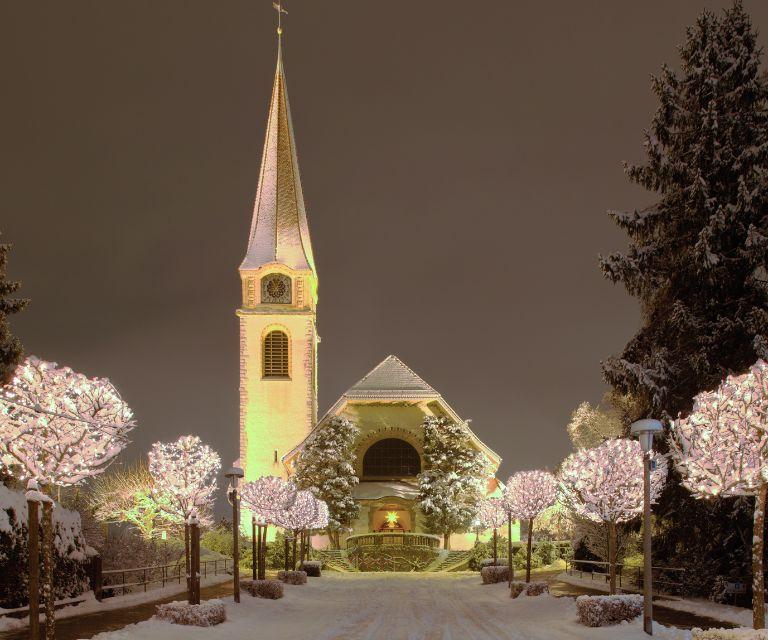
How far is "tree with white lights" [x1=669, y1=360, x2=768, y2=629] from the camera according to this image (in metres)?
13.1

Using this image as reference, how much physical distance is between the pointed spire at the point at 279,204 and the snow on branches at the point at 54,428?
3943 centimetres

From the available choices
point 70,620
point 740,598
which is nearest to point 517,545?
point 740,598

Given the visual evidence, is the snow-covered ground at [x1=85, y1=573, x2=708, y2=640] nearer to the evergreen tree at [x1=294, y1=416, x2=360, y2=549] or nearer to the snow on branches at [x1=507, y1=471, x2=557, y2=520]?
the snow on branches at [x1=507, y1=471, x2=557, y2=520]

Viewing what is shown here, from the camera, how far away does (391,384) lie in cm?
4809

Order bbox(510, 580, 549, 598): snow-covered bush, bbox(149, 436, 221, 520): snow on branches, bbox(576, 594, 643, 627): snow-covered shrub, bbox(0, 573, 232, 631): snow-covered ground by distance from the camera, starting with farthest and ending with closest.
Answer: bbox(510, 580, 549, 598): snow-covered bush < bbox(149, 436, 221, 520): snow on branches < bbox(576, 594, 643, 627): snow-covered shrub < bbox(0, 573, 232, 631): snow-covered ground

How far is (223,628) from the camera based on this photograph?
54.9 feet

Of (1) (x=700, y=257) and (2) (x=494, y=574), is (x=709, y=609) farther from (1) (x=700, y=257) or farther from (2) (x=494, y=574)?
(2) (x=494, y=574)

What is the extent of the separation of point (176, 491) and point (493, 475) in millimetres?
29340

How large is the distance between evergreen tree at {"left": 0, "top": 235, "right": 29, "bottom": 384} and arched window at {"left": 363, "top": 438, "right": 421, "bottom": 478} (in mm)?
22879

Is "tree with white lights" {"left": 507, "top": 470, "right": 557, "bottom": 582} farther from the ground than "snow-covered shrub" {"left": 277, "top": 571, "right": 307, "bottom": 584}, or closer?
farther from the ground

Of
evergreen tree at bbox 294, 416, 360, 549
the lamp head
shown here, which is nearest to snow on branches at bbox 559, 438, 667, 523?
the lamp head

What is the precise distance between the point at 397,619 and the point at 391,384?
2977cm

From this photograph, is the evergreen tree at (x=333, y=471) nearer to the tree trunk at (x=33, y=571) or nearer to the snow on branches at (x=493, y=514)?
the snow on branches at (x=493, y=514)

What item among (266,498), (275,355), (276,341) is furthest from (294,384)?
(266,498)
